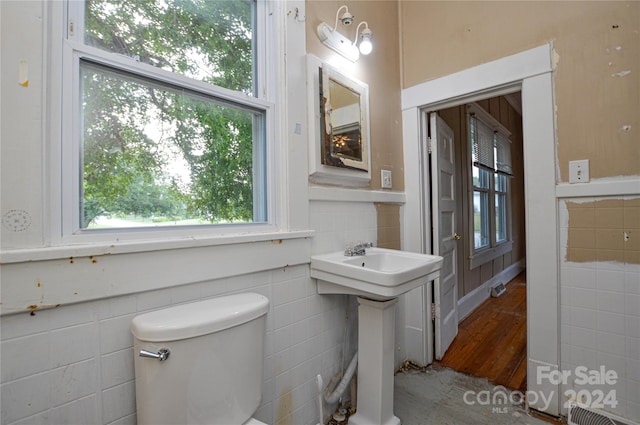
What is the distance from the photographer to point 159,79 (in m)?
1.00

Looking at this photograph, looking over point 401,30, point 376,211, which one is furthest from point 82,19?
point 401,30

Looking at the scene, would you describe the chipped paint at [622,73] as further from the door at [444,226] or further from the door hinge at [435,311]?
the door hinge at [435,311]

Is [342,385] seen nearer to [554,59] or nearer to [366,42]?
[366,42]

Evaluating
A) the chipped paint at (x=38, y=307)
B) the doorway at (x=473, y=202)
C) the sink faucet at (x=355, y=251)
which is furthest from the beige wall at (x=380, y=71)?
the chipped paint at (x=38, y=307)

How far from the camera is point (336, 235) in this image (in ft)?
5.14

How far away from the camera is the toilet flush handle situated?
77 centimetres

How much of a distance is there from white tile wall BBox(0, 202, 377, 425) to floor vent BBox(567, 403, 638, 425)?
1.34m

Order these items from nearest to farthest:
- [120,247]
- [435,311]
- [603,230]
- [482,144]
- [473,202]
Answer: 1. [120,247]
2. [603,230]
3. [435,311]
4. [473,202]
5. [482,144]

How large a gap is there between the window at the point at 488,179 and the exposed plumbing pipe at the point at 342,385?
2.19 meters

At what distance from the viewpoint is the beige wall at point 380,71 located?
1624mm

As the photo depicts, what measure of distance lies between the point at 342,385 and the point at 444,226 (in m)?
1.38

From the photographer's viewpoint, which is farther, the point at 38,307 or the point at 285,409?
the point at 285,409

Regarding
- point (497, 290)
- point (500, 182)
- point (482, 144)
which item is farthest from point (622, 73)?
point (500, 182)

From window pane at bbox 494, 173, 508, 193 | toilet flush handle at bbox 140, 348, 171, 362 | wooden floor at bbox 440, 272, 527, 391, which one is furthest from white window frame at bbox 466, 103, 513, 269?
toilet flush handle at bbox 140, 348, 171, 362
